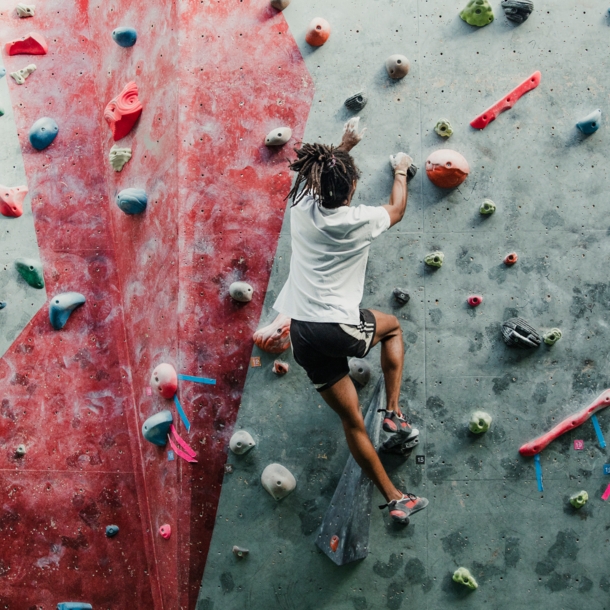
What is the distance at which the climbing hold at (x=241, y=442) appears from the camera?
13.9ft

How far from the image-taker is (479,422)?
4250mm

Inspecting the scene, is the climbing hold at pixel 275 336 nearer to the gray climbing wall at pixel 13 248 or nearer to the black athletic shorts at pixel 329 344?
the black athletic shorts at pixel 329 344

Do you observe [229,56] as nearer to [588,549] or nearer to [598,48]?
[598,48]

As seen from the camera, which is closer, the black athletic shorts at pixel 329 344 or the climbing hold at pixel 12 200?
the black athletic shorts at pixel 329 344

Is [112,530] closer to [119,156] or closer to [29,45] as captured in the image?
[119,156]

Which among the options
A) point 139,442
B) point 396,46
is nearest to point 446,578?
point 139,442

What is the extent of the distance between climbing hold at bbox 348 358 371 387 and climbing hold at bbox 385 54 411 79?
1.62m

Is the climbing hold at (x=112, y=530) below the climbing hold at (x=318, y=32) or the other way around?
below

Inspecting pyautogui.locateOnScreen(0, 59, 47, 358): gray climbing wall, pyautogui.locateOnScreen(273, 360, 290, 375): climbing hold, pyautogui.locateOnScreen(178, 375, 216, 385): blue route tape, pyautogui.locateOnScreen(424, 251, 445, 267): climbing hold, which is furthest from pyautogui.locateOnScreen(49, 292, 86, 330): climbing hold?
pyautogui.locateOnScreen(424, 251, 445, 267): climbing hold

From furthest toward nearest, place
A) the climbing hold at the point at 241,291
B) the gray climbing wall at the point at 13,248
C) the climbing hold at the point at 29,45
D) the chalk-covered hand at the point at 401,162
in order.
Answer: the climbing hold at the point at 29,45, the gray climbing wall at the point at 13,248, the climbing hold at the point at 241,291, the chalk-covered hand at the point at 401,162

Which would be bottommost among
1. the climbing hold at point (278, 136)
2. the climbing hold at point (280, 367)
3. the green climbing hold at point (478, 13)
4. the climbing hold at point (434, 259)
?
the climbing hold at point (280, 367)

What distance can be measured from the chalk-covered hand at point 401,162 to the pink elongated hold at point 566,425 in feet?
5.50

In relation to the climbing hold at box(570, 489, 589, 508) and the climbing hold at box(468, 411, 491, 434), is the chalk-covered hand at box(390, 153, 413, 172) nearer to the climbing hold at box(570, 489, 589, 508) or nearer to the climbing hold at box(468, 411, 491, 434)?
the climbing hold at box(468, 411, 491, 434)

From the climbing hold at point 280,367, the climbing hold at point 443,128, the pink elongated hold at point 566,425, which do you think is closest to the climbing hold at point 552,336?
the pink elongated hold at point 566,425
